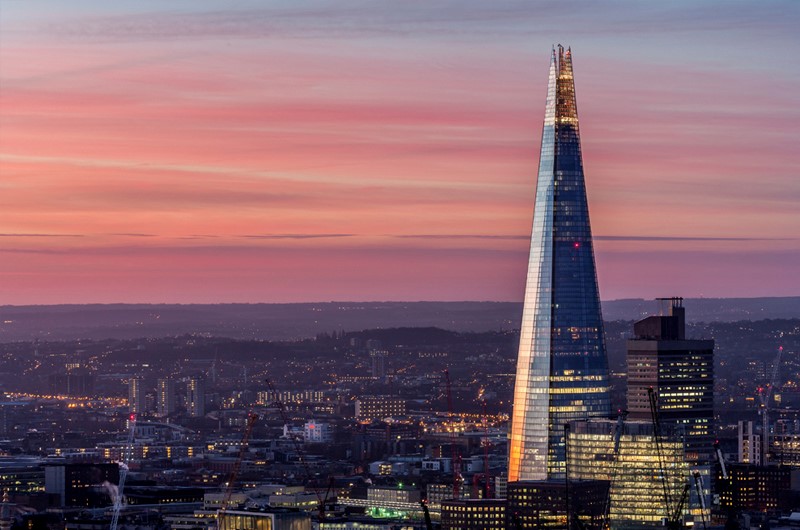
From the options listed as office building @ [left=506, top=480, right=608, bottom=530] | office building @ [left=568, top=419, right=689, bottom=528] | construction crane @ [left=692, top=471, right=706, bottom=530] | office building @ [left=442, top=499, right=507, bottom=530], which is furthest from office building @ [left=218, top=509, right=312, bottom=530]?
construction crane @ [left=692, top=471, right=706, bottom=530]

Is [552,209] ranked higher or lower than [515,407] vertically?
higher

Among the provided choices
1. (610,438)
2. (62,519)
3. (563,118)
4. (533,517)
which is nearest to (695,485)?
(610,438)

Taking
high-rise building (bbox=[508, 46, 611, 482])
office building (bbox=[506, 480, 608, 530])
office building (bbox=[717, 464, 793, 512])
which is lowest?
office building (bbox=[506, 480, 608, 530])

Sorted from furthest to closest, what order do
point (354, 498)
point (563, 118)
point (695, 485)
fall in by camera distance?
point (354, 498)
point (563, 118)
point (695, 485)

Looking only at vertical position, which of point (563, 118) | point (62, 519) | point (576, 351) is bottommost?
point (62, 519)

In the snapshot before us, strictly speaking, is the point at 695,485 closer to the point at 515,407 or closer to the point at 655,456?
the point at 655,456

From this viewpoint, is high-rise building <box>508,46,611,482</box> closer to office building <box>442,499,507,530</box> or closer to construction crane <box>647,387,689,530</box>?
office building <box>442,499,507,530</box>

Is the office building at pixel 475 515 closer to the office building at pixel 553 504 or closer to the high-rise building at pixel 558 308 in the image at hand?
the office building at pixel 553 504

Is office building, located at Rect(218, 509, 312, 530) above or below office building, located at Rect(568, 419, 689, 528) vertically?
below
